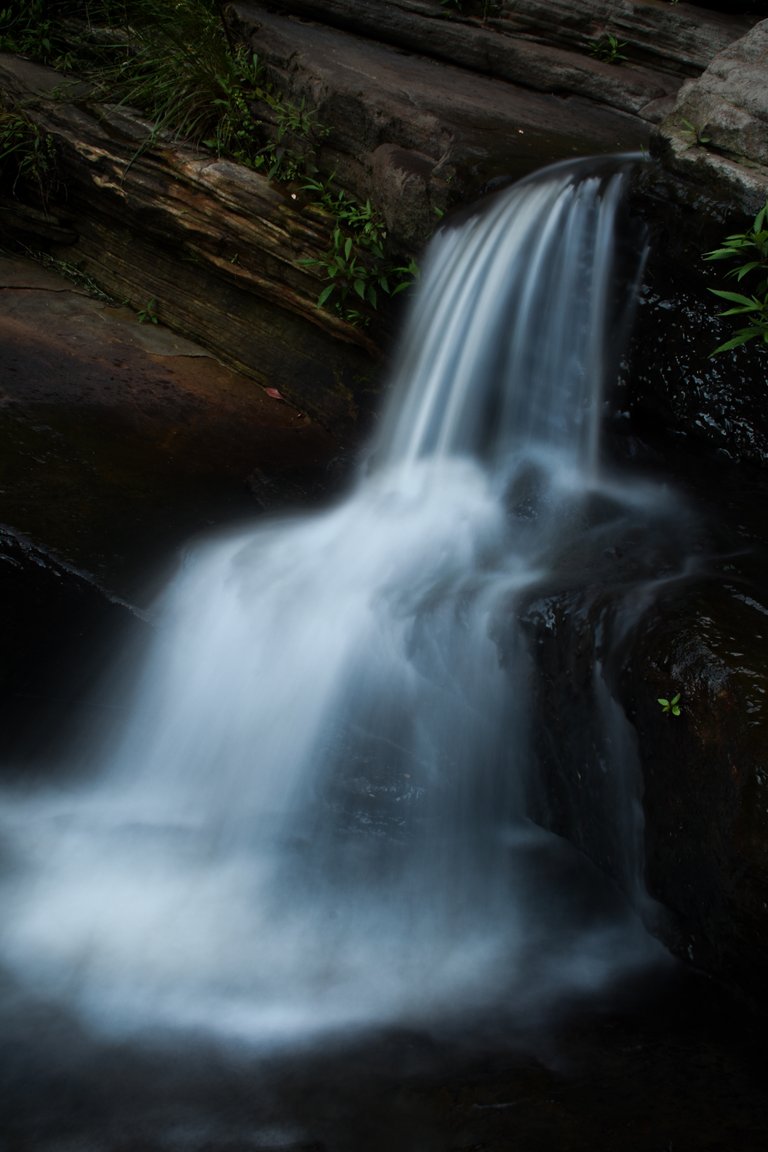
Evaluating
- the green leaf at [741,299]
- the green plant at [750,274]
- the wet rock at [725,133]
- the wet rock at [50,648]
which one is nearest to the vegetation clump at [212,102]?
the wet rock at [725,133]

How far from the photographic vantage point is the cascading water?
2.96 metres

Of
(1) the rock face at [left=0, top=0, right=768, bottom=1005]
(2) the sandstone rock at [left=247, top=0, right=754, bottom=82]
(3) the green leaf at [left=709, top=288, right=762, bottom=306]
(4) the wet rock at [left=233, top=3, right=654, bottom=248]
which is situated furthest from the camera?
(2) the sandstone rock at [left=247, top=0, right=754, bottom=82]

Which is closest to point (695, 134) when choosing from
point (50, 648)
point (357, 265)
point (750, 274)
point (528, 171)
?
point (750, 274)

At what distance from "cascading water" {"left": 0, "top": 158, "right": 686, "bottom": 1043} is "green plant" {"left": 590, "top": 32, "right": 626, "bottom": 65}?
7.29 ft

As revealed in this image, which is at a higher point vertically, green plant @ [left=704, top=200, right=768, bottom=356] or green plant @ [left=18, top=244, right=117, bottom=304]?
green plant @ [left=704, top=200, right=768, bottom=356]

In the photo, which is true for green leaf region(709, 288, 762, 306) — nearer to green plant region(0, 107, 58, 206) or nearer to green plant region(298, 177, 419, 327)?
green plant region(298, 177, 419, 327)

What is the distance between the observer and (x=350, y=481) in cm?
475

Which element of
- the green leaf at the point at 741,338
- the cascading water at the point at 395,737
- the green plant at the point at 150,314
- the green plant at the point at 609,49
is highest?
the green plant at the point at 609,49

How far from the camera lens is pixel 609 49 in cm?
628

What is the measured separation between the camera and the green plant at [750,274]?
3.70 meters

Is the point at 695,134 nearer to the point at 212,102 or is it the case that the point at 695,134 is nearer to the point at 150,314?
the point at 212,102

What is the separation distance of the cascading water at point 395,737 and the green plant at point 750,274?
1.86 feet

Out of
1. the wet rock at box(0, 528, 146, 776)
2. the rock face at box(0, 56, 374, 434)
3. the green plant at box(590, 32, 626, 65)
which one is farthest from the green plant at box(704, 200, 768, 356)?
the green plant at box(590, 32, 626, 65)

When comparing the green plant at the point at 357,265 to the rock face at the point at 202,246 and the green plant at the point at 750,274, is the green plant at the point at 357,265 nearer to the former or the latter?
the rock face at the point at 202,246
